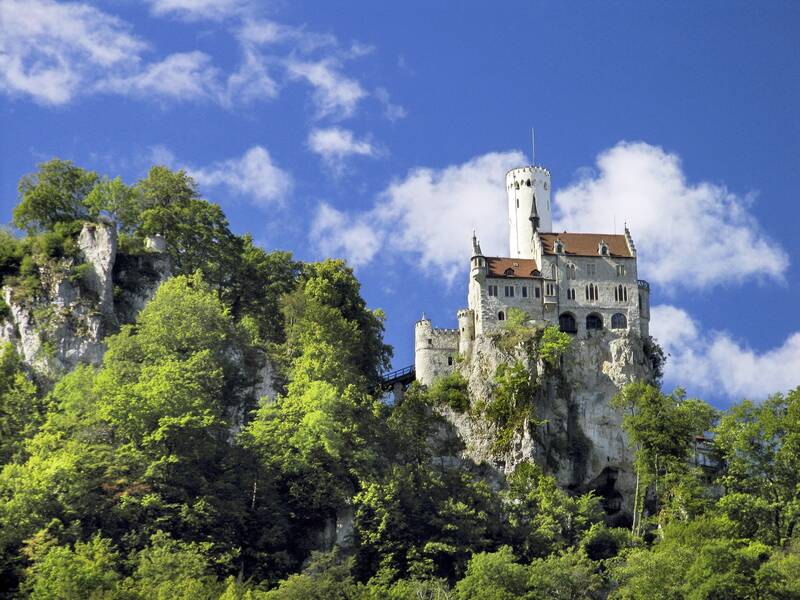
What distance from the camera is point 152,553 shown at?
76000 millimetres

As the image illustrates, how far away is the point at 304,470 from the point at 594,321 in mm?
25363

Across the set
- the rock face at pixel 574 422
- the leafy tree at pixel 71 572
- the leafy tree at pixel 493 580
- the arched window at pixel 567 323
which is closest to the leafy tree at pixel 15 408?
the leafy tree at pixel 71 572

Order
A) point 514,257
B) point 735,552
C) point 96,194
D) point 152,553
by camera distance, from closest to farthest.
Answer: point 152,553 < point 735,552 < point 96,194 < point 514,257

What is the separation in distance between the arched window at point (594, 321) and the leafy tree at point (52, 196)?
32.2 meters

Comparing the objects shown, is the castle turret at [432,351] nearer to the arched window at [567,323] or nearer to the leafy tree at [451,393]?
the leafy tree at [451,393]

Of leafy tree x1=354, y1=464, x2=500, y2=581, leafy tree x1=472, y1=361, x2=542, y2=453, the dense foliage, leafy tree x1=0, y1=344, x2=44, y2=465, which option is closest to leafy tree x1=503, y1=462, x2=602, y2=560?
the dense foliage

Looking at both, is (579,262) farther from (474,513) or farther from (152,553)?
(152,553)

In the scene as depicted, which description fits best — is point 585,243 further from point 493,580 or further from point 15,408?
point 15,408

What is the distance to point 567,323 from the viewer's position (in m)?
102

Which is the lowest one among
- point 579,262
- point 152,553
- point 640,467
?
point 152,553

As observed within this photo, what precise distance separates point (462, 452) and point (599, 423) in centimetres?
871

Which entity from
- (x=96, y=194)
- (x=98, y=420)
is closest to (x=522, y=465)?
(x=98, y=420)

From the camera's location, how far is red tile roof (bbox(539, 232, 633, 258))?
10388 cm

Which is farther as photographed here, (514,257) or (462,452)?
(514,257)
